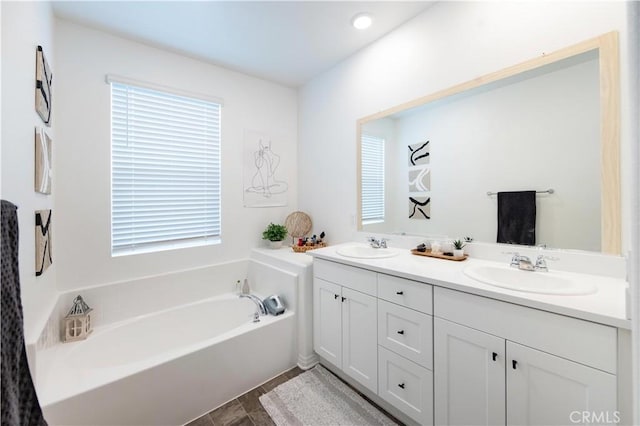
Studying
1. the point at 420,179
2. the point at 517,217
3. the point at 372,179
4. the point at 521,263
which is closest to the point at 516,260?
the point at 521,263

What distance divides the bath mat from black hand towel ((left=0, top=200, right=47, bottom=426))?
125 centimetres

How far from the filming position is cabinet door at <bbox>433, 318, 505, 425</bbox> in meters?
1.12

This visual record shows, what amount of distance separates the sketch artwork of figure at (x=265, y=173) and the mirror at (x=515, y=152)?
4.01 ft

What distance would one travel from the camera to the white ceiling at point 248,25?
1.78 metres

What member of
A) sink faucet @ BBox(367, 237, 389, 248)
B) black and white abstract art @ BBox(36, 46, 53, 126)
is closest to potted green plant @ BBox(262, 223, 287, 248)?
sink faucet @ BBox(367, 237, 389, 248)

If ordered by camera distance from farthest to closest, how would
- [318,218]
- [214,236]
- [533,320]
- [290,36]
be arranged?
1. [318,218]
2. [214,236]
3. [290,36]
4. [533,320]

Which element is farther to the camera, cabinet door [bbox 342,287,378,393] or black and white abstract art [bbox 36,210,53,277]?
cabinet door [bbox 342,287,378,393]

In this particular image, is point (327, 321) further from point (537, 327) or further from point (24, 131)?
point (24, 131)

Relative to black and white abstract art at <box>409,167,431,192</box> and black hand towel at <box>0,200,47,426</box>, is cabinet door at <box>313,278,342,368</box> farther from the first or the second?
black hand towel at <box>0,200,47,426</box>

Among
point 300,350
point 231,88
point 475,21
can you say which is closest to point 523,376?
point 300,350

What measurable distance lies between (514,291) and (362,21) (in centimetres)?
199

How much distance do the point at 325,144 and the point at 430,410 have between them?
2.25 metres

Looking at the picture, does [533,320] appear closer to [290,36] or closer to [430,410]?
[430,410]

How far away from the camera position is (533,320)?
39.9 inches
